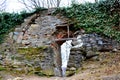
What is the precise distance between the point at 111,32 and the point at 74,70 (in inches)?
85.3

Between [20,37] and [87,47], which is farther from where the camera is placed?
[20,37]

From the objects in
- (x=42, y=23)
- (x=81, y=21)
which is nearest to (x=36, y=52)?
(x=42, y=23)

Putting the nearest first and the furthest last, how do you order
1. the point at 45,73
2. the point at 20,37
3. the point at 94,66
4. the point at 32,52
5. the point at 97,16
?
1. the point at 94,66
2. the point at 45,73
3. the point at 32,52
4. the point at 97,16
5. the point at 20,37

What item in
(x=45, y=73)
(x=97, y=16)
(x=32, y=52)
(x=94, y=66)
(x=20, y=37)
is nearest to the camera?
(x=94, y=66)

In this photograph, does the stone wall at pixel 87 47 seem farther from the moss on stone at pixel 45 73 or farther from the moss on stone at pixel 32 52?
the moss on stone at pixel 32 52

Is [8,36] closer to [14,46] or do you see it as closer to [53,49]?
[14,46]

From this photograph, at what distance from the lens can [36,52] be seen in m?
10.6

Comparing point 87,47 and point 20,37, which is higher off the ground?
point 20,37

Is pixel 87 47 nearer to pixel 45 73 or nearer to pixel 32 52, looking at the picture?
pixel 45 73

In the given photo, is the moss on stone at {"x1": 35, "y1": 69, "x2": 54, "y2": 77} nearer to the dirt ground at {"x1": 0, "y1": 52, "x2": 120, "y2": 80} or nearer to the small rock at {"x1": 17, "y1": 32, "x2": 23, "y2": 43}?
the dirt ground at {"x1": 0, "y1": 52, "x2": 120, "y2": 80}

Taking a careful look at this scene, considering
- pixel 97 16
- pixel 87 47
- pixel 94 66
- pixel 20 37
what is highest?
pixel 97 16

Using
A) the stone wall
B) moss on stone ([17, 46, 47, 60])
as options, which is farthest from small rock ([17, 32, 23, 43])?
the stone wall

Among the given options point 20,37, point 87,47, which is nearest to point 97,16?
point 87,47

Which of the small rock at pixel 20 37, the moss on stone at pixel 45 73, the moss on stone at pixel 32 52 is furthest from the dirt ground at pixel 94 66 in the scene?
the small rock at pixel 20 37
